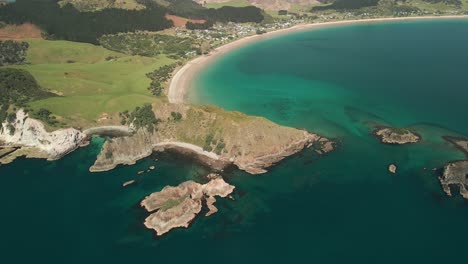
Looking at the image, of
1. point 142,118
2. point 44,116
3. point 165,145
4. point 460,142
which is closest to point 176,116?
point 165,145

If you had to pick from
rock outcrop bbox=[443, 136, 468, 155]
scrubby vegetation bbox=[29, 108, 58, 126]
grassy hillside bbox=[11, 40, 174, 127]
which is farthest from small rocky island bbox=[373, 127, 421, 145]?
scrubby vegetation bbox=[29, 108, 58, 126]

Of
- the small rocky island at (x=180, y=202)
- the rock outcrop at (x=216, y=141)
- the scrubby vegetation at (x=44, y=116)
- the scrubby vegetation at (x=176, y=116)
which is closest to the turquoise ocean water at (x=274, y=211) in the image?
the small rocky island at (x=180, y=202)

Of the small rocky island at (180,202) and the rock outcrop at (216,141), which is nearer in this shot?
the small rocky island at (180,202)

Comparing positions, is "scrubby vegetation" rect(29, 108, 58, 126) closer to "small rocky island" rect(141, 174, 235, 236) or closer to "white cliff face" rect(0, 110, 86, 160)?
"white cliff face" rect(0, 110, 86, 160)

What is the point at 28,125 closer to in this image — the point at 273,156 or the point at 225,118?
the point at 225,118

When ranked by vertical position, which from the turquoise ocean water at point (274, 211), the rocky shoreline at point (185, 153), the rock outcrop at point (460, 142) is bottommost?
the turquoise ocean water at point (274, 211)

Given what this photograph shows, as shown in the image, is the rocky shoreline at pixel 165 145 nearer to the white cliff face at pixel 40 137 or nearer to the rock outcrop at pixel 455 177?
the white cliff face at pixel 40 137
